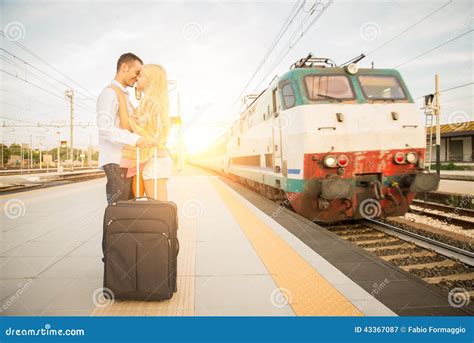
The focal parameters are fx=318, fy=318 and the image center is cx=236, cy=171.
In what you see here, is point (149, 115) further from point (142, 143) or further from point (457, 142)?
point (457, 142)

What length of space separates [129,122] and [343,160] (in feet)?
12.9

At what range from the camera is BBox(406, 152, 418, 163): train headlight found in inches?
225

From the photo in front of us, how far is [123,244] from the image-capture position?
233 cm

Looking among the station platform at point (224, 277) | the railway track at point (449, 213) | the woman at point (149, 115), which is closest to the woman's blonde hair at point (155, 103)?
the woman at point (149, 115)

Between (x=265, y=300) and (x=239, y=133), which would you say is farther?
(x=239, y=133)

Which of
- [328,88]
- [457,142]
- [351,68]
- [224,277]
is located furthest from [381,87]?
[457,142]

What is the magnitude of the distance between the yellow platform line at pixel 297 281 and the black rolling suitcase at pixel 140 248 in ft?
3.14

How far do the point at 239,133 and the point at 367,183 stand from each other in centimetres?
722

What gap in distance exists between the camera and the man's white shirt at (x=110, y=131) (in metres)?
2.40

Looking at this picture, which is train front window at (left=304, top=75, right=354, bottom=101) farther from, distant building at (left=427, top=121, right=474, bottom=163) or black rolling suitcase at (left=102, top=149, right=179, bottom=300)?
distant building at (left=427, top=121, right=474, bottom=163)

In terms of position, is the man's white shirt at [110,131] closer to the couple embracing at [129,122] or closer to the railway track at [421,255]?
the couple embracing at [129,122]
